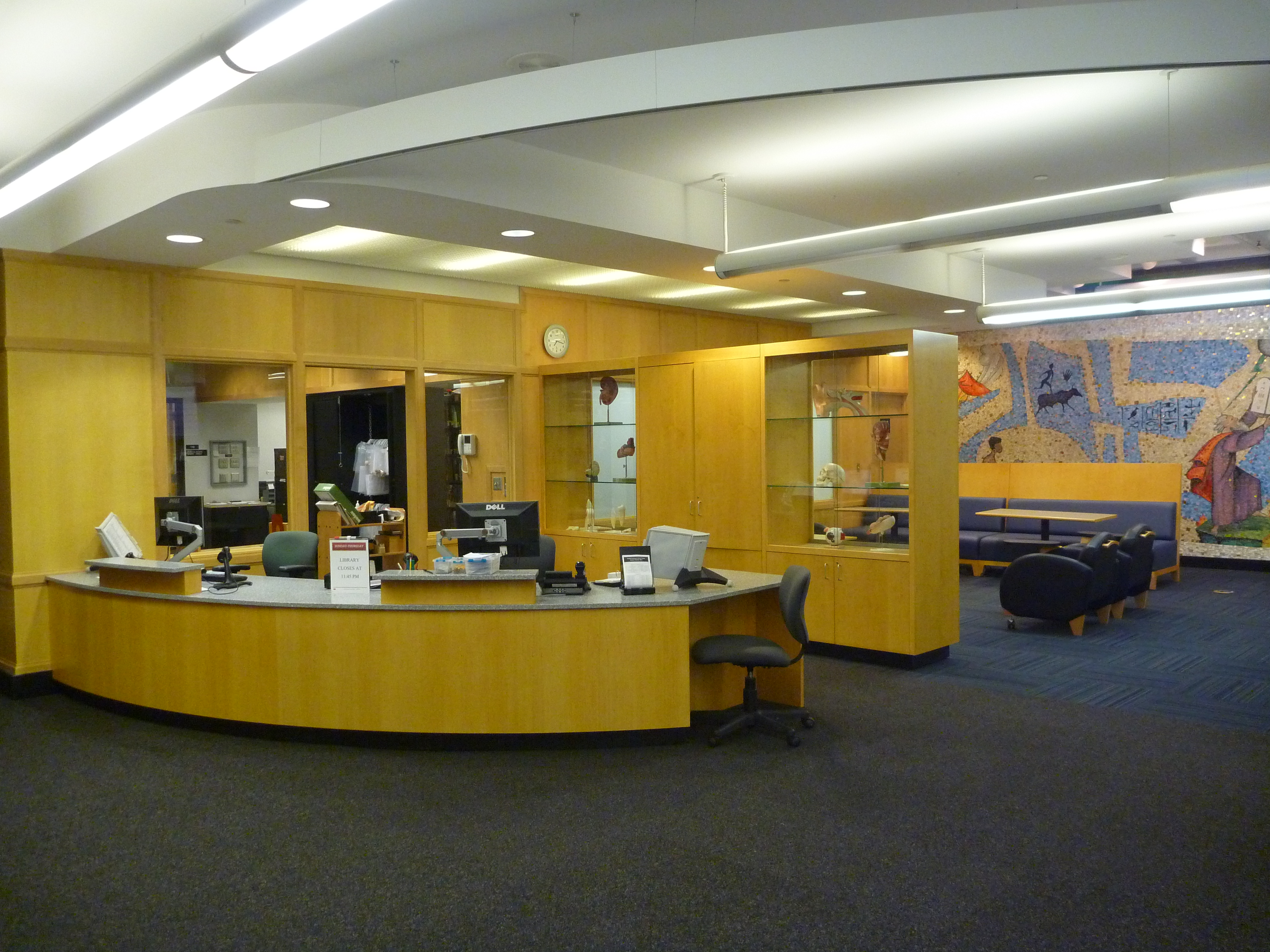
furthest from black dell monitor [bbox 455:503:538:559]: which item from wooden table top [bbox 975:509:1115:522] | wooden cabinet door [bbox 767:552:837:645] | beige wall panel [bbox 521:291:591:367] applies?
wooden table top [bbox 975:509:1115:522]

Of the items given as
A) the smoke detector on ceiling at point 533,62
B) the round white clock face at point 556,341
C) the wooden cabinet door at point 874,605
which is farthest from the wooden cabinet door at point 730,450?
the smoke detector on ceiling at point 533,62

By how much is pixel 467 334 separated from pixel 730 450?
2.81 metres

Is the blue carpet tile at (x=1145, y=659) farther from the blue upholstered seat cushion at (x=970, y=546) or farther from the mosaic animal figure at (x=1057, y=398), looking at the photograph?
the mosaic animal figure at (x=1057, y=398)

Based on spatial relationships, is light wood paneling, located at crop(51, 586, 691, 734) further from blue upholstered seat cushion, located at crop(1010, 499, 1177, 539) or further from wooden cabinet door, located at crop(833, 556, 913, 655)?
blue upholstered seat cushion, located at crop(1010, 499, 1177, 539)

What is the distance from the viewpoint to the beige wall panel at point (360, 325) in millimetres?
8070

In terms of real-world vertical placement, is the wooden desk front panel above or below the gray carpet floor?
above

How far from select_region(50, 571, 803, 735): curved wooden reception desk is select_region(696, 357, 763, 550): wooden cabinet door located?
7.61 ft

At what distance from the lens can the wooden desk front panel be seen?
5.27m

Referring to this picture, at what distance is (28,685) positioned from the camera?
6.64 m

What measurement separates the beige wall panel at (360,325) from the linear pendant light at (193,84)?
380 cm

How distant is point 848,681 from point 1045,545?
4842 mm

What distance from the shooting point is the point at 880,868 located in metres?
3.83

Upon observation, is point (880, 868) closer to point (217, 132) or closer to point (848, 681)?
point (848, 681)

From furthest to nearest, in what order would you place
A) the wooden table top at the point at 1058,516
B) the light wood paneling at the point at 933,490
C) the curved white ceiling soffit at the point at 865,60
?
1. the wooden table top at the point at 1058,516
2. the light wood paneling at the point at 933,490
3. the curved white ceiling soffit at the point at 865,60
